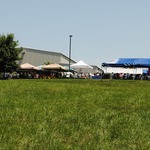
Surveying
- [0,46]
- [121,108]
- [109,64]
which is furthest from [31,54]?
[121,108]

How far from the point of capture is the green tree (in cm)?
6141

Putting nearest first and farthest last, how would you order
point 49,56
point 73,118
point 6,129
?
point 6,129
point 73,118
point 49,56

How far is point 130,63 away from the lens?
50938mm

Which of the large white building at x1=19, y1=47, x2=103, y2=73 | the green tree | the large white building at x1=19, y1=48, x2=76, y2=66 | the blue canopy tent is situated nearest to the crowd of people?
the blue canopy tent

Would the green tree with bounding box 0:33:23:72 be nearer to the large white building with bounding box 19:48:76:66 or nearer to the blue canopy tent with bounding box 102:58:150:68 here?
the blue canopy tent with bounding box 102:58:150:68

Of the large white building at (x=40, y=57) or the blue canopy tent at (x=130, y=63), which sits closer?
the blue canopy tent at (x=130, y=63)

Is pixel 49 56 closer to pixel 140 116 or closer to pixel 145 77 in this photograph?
pixel 145 77

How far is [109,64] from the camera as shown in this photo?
52062 mm

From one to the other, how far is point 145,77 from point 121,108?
4441 centimetres

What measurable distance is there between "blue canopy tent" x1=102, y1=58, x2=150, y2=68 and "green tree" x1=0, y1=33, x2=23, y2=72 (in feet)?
55.7

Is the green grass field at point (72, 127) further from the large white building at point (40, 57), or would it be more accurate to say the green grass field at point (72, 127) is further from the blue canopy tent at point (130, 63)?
the large white building at point (40, 57)

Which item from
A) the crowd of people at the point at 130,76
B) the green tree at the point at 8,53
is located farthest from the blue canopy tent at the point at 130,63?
the green tree at the point at 8,53

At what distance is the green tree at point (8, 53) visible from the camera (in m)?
61.4

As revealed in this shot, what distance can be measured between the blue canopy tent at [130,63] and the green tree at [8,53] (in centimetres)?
1699
